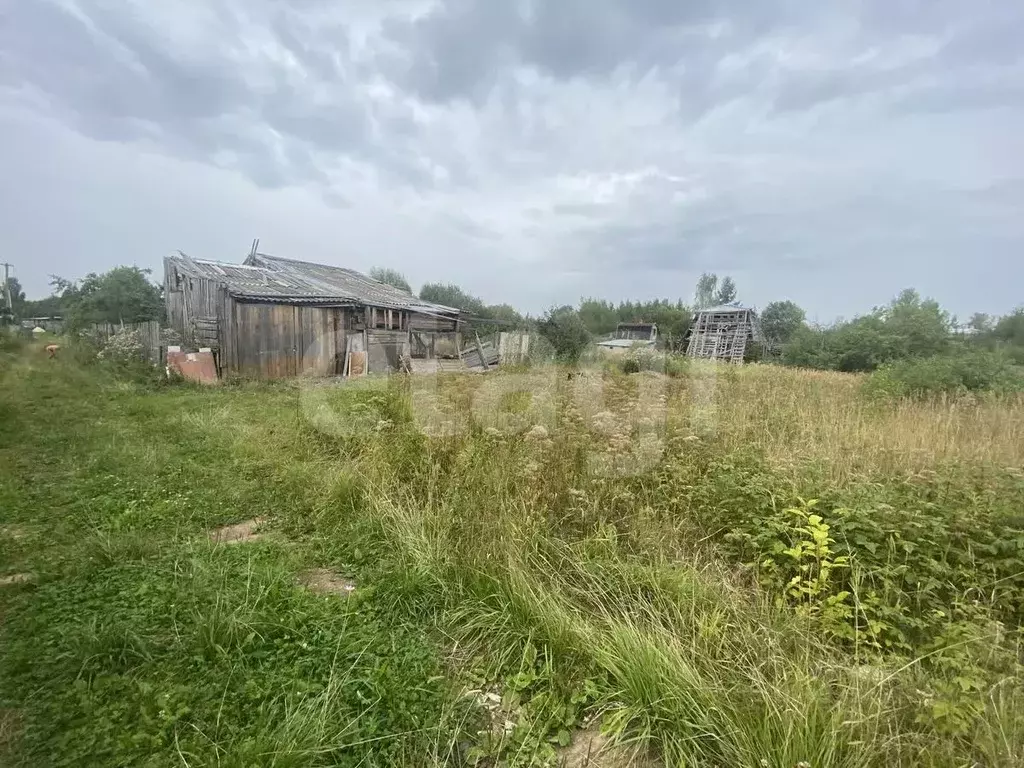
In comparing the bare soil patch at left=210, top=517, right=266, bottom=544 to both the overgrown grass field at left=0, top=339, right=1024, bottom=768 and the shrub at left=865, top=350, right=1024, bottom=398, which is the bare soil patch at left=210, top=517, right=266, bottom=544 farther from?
the shrub at left=865, top=350, right=1024, bottom=398

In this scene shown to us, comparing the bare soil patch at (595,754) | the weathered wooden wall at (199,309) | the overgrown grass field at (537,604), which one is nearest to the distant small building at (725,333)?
the weathered wooden wall at (199,309)

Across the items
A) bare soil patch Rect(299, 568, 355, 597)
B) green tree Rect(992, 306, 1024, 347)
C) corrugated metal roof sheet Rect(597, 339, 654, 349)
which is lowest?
bare soil patch Rect(299, 568, 355, 597)

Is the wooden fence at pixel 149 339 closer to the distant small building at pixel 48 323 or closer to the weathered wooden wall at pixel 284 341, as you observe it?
the weathered wooden wall at pixel 284 341

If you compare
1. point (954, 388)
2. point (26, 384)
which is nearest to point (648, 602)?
point (954, 388)

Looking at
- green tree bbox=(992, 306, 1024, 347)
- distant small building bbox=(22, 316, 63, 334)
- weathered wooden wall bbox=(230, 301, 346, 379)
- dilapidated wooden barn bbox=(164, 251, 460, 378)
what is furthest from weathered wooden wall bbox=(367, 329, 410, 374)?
green tree bbox=(992, 306, 1024, 347)

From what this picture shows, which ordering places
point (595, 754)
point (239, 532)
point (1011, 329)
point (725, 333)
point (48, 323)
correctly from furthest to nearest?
1. point (725, 333)
2. point (48, 323)
3. point (1011, 329)
4. point (239, 532)
5. point (595, 754)

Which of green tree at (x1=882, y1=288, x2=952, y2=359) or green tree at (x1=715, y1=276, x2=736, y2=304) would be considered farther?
green tree at (x1=715, y1=276, x2=736, y2=304)

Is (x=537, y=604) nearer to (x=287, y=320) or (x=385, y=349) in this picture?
(x=287, y=320)

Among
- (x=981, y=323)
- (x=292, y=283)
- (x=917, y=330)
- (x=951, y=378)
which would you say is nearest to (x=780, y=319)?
(x=917, y=330)

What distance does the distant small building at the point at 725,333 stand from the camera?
1029 inches

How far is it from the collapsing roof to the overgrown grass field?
919 centimetres

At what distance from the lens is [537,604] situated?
2074mm

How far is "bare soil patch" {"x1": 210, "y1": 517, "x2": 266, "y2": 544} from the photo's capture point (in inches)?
117

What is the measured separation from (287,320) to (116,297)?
1464cm
